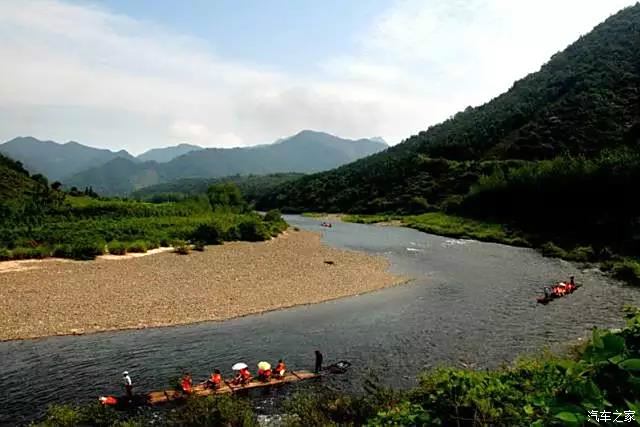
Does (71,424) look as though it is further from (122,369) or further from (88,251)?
(88,251)

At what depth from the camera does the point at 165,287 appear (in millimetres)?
42062

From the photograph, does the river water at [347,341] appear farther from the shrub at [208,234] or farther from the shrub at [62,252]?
the shrub at [208,234]

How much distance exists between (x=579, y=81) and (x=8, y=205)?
148058 mm

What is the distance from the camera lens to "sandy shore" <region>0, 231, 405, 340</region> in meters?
32.9

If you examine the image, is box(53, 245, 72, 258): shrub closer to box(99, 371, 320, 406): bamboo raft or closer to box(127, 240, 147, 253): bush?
box(127, 240, 147, 253): bush

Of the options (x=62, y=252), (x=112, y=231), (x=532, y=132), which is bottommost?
(x=62, y=252)

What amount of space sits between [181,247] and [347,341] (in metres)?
40.1

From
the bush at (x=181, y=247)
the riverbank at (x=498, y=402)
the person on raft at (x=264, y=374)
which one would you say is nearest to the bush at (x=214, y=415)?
the riverbank at (x=498, y=402)

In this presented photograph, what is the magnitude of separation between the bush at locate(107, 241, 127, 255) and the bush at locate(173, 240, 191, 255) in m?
6.44

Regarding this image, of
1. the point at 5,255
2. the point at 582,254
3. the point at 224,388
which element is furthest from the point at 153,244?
the point at 582,254

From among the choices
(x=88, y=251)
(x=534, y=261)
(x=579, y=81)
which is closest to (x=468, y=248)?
(x=534, y=261)

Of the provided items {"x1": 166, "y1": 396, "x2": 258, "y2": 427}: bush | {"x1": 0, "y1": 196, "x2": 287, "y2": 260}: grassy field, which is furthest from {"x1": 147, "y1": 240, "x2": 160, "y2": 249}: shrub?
{"x1": 166, "y1": 396, "x2": 258, "y2": 427}: bush

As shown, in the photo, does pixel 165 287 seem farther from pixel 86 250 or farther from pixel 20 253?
pixel 20 253

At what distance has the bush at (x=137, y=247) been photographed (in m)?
60.4
